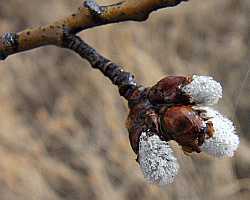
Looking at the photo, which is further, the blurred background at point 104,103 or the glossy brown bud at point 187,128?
the blurred background at point 104,103

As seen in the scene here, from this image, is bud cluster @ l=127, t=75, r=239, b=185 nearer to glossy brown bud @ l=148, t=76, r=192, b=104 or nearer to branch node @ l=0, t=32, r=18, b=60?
glossy brown bud @ l=148, t=76, r=192, b=104

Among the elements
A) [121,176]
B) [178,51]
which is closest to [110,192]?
[121,176]

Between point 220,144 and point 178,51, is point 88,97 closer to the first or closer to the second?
point 178,51

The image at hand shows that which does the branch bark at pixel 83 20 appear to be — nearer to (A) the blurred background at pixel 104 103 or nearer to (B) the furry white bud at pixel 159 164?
(B) the furry white bud at pixel 159 164

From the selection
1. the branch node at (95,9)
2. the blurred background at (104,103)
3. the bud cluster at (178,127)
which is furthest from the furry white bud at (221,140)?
the blurred background at (104,103)

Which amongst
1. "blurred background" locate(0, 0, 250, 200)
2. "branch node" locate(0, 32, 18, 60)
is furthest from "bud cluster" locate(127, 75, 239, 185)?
"blurred background" locate(0, 0, 250, 200)

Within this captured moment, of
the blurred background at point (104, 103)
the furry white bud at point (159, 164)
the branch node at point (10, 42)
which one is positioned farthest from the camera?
the blurred background at point (104, 103)

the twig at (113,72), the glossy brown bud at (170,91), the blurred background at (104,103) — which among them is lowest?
the glossy brown bud at (170,91)

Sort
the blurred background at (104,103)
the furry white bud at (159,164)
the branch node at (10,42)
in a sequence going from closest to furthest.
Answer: the furry white bud at (159,164) → the branch node at (10,42) → the blurred background at (104,103)
